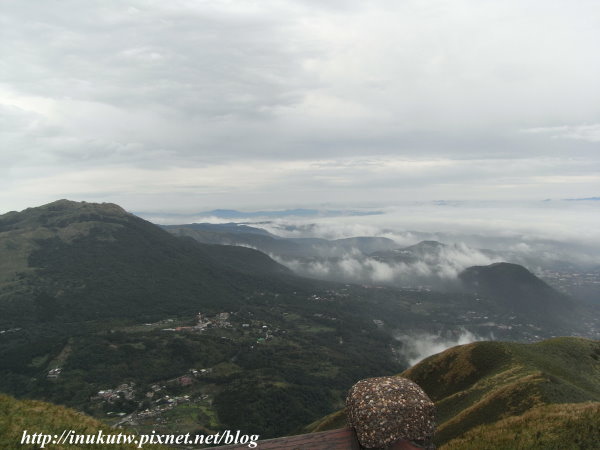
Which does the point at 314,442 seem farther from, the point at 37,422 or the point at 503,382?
the point at 503,382

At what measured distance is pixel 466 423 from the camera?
164 feet

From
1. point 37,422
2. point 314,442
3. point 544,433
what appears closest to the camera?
point 314,442

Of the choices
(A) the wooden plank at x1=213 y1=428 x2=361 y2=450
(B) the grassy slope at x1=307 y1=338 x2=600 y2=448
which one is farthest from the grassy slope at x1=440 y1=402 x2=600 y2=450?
(A) the wooden plank at x1=213 y1=428 x2=361 y2=450

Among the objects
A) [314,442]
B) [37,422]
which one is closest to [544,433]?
[314,442]

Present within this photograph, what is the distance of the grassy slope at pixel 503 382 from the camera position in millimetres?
47688

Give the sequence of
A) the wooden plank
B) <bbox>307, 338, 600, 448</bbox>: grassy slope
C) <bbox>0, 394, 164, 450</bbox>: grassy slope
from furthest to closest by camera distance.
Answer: <bbox>307, 338, 600, 448</bbox>: grassy slope → the wooden plank → <bbox>0, 394, 164, 450</bbox>: grassy slope

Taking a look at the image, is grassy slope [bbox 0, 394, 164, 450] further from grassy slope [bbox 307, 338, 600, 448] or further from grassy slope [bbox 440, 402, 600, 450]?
grassy slope [bbox 307, 338, 600, 448]

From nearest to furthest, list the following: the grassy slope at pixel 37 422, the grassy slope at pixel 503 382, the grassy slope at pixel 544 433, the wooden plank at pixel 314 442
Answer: the grassy slope at pixel 37 422
the wooden plank at pixel 314 442
the grassy slope at pixel 544 433
the grassy slope at pixel 503 382

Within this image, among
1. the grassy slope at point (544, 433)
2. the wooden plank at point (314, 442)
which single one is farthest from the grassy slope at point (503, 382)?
the wooden plank at point (314, 442)

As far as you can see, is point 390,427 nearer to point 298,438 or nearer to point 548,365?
point 298,438

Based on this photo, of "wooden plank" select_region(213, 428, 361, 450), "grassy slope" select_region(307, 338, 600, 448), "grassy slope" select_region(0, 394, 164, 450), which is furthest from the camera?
"grassy slope" select_region(307, 338, 600, 448)

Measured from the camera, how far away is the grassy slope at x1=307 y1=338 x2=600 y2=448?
156 ft

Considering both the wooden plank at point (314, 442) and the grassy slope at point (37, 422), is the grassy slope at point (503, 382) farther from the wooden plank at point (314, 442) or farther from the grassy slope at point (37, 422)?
the grassy slope at point (37, 422)

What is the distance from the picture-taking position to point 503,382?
6500 cm
